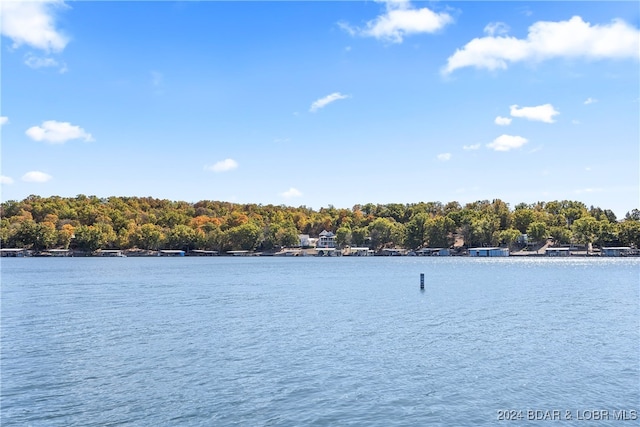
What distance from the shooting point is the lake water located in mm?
21484

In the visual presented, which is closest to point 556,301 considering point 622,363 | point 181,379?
point 622,363

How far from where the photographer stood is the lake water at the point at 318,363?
21.5 meters

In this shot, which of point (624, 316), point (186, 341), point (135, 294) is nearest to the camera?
point (186, 341)

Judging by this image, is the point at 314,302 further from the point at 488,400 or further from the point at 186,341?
the point at 488,400

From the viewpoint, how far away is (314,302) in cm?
5797

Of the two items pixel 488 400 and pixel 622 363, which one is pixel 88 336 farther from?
pixel 622 363

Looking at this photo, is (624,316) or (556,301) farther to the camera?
(556,301)

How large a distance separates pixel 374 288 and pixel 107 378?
2090 inches

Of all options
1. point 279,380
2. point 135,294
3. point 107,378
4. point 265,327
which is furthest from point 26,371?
A: point 135,294

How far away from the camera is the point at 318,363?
28.8m

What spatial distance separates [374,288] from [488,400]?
53.4 meters

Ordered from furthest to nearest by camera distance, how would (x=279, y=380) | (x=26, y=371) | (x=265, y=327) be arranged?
(x=265, y=327), (x=26, y=371), (x=279, y=380)

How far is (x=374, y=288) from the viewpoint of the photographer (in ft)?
250

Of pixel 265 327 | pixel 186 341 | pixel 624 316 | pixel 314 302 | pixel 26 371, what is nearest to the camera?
pixel 26 371
